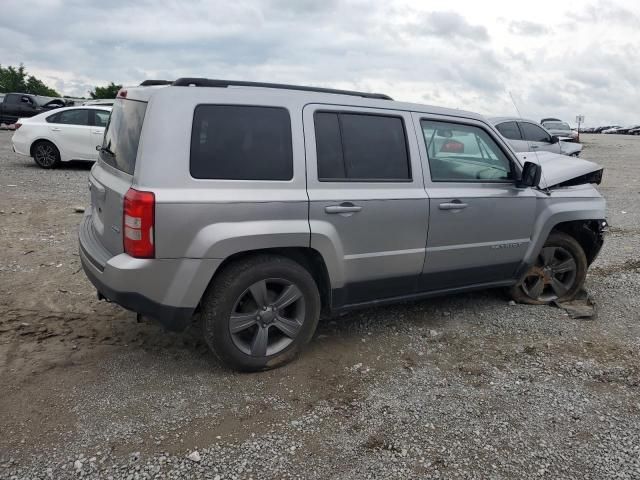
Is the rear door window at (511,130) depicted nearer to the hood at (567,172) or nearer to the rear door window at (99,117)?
the hood at (567,172)

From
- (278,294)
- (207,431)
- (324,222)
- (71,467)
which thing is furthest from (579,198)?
(71,467)

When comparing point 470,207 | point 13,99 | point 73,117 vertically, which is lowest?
point 470,207

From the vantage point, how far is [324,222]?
3.64 m

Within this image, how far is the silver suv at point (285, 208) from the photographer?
3248 mm

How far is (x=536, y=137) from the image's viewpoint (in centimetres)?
1413

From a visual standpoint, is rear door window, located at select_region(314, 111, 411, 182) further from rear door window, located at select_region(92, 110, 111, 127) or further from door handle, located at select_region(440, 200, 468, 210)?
rear door window, located at select_region(92, 110, 111, 127)

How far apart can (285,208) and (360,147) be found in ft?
2.59

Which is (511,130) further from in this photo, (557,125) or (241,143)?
(557,125)

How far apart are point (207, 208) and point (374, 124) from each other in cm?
144

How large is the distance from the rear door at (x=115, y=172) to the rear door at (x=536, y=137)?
1190 centimetres

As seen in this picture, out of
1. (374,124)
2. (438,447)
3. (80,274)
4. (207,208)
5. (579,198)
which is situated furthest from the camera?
(80,274)

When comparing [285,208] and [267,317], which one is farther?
[267,317]

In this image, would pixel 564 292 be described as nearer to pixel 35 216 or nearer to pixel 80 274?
pixel 80 274

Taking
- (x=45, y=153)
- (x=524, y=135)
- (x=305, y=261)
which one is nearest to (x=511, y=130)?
(x=524, y=135)
